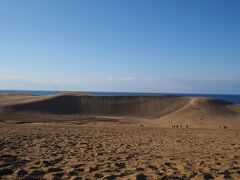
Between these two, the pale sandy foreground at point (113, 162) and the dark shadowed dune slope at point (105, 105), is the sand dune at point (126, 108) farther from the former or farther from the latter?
the pale sandy foreground at point (113, 162)

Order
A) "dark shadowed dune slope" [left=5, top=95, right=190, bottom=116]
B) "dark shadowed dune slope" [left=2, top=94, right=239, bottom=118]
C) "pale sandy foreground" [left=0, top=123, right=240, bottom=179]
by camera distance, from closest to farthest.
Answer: "pale sandy foreground" [left=0, top=123, right=240, bottom=179], "dark shadowed dune slope" [left=2, top=94, right=239, bottom=118], "dark shadowed dune slope" [left=5, top=95, right=190, bottom=116]

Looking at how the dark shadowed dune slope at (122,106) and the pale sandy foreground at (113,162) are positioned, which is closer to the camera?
the pale sandy foreground at (113,162)

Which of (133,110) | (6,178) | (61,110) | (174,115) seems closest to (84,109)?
(61,110)

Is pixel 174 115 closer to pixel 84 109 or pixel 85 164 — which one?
pixel 84 109

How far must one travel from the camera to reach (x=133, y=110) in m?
45.0

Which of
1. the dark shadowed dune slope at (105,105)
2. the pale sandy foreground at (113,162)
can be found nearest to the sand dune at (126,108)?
the dark shadowed dune slope at (105,105)

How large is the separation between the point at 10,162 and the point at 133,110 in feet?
124

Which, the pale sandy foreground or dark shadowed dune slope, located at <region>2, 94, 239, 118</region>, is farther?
dark shadowed dune slope, located at <region>2, 94, 239, 118</region>

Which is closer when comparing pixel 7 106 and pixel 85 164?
pixel 85 164

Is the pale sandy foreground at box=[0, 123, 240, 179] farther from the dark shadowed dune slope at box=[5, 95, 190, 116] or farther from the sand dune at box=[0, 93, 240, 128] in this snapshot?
the dark shadowed dune slope at box=[5, 95, 190, 116]

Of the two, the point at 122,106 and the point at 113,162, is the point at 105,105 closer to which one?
the point at 122,106

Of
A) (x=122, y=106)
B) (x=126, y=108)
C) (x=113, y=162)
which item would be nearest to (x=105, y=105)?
(x=122, y=106)

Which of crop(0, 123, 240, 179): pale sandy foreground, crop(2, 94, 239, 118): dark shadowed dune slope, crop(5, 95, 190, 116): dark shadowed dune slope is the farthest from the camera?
crop(5, 95, 190, 116): dark shadowed dune slope

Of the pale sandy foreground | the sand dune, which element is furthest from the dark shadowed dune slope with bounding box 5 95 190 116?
the pale sandy foreground
